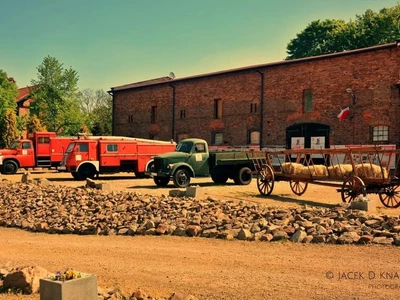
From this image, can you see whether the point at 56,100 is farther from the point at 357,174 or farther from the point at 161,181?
the point at 357,174

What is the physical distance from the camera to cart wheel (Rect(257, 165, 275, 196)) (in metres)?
15.2

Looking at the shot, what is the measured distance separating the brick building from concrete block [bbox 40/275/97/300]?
2100cm

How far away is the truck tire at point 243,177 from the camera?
1883 centimetres

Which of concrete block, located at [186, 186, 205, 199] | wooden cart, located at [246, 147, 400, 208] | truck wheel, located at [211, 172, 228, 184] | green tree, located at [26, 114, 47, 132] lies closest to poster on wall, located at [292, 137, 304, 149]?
truck wheel, located at [211, 172, 228, 184]

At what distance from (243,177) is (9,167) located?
15367mm

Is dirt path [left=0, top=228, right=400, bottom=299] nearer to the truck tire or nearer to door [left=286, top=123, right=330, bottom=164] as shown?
the truck tire

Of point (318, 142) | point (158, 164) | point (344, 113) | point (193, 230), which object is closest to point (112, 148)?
point (158, 164)

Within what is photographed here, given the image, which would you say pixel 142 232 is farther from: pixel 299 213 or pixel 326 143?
pixel 326 143

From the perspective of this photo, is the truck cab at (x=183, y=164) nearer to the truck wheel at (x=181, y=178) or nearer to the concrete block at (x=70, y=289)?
the truck wheel at (x=181, y=178)

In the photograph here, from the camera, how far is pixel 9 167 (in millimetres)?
26641

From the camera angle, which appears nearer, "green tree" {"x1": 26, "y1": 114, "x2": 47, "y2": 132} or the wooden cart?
the wooden cart

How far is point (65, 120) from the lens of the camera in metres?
48.8

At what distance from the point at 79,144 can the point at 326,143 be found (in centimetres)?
1380

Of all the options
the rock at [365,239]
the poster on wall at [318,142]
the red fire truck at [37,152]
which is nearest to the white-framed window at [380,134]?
the poster on wall at [318,142]
